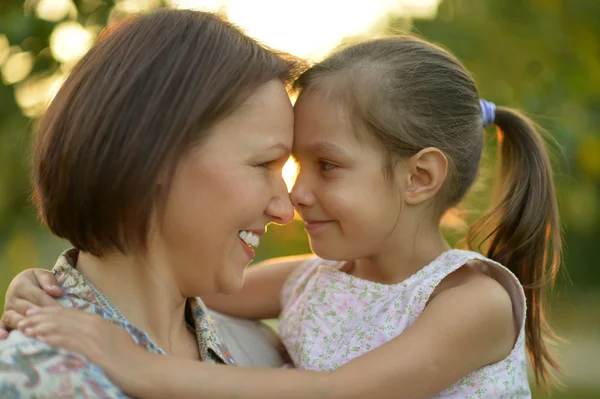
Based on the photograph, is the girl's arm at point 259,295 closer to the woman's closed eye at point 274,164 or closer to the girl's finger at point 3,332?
the woman's closed eye at point 274,164

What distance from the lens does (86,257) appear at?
2139mm

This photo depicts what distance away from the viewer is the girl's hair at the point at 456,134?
2.63 meters

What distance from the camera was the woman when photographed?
196 cm

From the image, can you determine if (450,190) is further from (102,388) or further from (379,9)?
(379,9)

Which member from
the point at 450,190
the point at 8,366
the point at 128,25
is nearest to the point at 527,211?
the point at 450,190

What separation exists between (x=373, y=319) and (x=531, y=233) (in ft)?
2.01

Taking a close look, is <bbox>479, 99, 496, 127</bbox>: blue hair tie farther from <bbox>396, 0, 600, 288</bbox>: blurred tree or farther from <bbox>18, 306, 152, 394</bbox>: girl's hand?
<bbox>396, 0, 600, 288</bbox>: blurred tree

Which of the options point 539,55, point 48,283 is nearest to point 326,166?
point 48,283

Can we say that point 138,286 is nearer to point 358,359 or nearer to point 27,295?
point 27,295

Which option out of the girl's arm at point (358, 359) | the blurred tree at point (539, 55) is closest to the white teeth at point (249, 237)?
the girl's arm at point (358, 359)

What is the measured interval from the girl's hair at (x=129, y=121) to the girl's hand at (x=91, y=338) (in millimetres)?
202

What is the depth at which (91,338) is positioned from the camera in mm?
1883

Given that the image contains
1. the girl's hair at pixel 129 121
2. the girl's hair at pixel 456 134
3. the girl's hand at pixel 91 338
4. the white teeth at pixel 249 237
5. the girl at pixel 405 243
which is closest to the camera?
the girl's hand at pixel 91 338

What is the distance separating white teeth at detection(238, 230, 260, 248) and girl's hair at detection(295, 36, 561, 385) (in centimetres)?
55
